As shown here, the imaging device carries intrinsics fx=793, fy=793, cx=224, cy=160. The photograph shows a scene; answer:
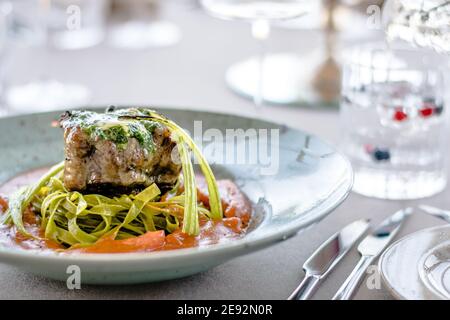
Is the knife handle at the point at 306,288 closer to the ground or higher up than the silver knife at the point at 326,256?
closer to the ground

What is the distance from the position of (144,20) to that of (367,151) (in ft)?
4.96

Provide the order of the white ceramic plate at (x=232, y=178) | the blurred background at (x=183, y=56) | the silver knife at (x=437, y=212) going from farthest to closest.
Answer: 1. the blurred background at (x=183, y=56)
2. the silver knife at (x=437, y=212)
3. the white ceramic plate at (x=232, y=178)

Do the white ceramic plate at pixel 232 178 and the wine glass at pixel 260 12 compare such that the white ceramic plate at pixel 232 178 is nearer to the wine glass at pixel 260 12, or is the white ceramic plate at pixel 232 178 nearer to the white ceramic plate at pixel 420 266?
the white ceramic plate at pixel 420 266

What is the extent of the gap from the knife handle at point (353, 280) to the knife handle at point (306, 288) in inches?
1.4

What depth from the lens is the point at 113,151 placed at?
117cm

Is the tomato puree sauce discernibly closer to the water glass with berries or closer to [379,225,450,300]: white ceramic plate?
[379,225,450,300]: white ceramic plate

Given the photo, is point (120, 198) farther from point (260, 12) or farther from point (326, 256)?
point (260, 12)

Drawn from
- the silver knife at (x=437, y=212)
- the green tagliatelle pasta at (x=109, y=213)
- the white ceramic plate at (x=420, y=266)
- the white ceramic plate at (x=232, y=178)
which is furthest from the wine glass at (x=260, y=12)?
the white ceramic plate at (x=420, y=266)

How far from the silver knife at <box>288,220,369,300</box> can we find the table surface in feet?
0.05

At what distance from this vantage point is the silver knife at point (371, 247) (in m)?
1.11

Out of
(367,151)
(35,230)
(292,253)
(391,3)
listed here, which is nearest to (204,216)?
(292,253)

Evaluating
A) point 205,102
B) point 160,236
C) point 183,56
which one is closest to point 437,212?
point 160,236

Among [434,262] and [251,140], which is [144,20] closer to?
[251,140]

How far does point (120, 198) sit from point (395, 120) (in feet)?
2.08
